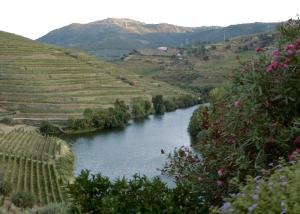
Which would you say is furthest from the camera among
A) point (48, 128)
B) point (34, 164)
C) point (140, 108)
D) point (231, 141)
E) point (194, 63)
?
point (194, 63)

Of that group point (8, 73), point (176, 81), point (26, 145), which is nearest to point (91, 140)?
point (26, 145)

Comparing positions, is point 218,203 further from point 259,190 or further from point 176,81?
point 176,81

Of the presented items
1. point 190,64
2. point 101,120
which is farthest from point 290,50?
point 190,64

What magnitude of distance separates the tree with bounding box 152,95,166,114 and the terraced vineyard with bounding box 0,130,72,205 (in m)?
36.7

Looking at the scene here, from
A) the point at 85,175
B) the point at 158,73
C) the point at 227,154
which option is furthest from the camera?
the point at 158,73

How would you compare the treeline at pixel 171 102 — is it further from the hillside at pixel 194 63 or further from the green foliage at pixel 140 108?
the hillside at pixel 194 63

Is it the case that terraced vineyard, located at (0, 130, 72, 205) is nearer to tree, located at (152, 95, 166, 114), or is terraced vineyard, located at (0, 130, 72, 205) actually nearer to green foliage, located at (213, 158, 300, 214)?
green foliage, located at (213, 158, 300, 214)

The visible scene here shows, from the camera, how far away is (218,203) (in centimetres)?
755

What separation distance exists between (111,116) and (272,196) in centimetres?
7371

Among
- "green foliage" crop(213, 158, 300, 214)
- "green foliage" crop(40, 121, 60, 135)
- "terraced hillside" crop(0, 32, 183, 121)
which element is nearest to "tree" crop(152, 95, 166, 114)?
"terraced hillside" crop(0, 32, 183, 121)

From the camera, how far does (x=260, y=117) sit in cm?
669

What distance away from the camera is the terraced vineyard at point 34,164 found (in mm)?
33875

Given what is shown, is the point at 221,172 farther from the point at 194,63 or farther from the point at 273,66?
the point at 194,63

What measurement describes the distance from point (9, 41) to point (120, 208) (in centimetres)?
10647
